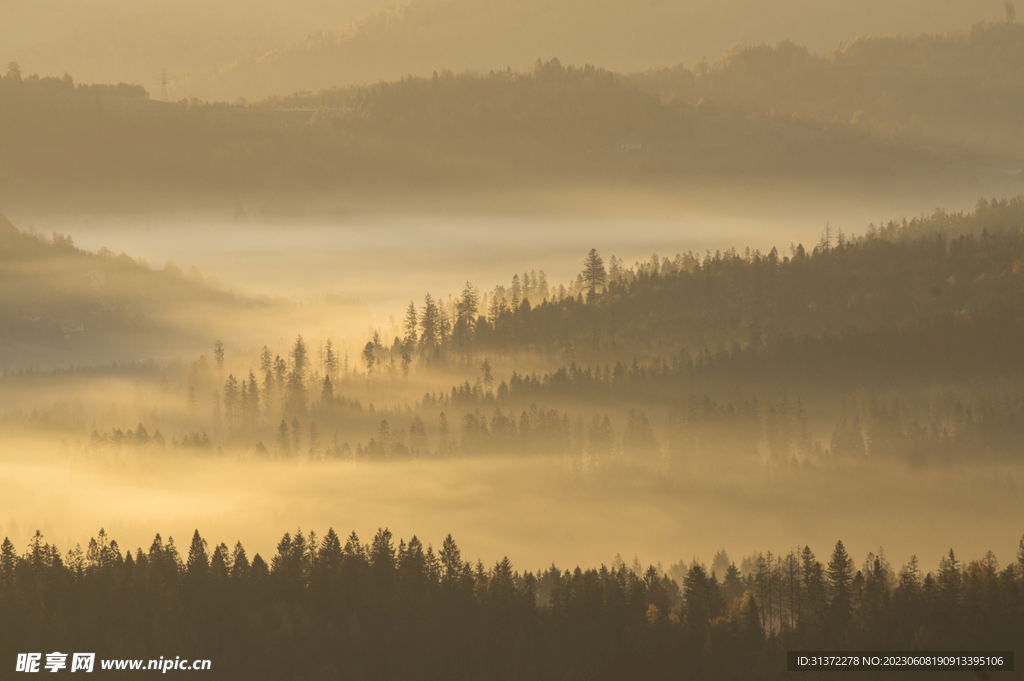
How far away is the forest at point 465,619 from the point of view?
168m

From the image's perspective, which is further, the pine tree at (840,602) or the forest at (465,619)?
the pine tree at (840,602)

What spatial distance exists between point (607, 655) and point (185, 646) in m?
60.8

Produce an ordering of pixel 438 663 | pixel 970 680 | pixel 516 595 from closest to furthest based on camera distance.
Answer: pixel 970 680, pixel 438 663, pixel 516 595

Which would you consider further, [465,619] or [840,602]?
[465,619]

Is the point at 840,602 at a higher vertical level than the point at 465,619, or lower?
higher

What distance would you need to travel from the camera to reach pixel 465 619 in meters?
177

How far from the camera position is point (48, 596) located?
612ft

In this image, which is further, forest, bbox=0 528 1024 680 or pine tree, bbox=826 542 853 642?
pine tree, bbox=826 542 853 642

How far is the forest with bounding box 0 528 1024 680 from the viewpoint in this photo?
553 ft

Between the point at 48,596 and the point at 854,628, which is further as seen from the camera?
the point at 48,596

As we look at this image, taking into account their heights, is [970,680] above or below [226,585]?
below

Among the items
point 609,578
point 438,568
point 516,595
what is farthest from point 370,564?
point 609,578

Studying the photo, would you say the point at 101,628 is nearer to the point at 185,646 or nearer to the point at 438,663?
the point at 185,646

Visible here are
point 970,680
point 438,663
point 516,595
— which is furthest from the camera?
point 516,595
